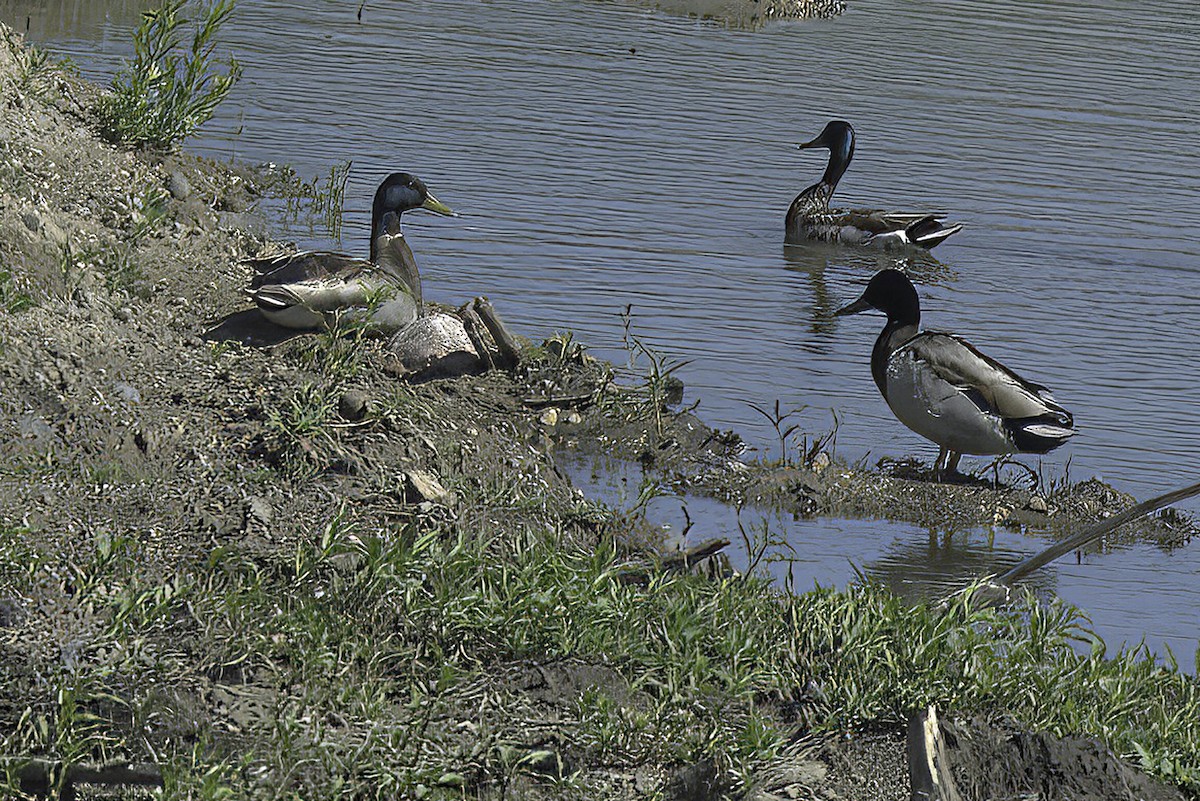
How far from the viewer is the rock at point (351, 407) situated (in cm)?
612

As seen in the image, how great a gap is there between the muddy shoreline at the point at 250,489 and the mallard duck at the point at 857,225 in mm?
5025

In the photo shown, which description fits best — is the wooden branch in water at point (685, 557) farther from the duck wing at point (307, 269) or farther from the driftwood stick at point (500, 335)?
the duck wing at point (307, 269)

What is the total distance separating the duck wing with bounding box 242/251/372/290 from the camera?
7.45m

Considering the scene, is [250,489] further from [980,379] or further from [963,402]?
[980,379]

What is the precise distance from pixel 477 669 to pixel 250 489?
4.14 feet

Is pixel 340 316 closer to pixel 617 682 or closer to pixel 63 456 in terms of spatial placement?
pixel 63 456

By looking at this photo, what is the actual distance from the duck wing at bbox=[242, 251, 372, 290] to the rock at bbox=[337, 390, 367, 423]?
1.41 m

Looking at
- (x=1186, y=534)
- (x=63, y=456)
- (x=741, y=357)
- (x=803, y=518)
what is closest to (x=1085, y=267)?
(x=741, y=357)

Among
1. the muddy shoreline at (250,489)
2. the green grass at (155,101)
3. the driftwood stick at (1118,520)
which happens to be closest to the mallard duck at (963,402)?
the muddy shoreline at (250,489)

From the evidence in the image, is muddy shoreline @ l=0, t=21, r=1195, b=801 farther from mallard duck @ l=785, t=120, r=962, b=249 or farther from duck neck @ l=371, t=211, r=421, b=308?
mallard duck @ l=785, t=120, r=962, b=249

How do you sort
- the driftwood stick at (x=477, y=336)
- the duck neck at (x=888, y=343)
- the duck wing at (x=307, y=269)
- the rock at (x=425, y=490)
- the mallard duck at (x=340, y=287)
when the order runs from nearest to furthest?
the rock at (x=425, y=490) < the mallard duck at (x=340, y=287) < the duck wing at (x=307, y=269) < the driftwood stick at (x=477, y=336) < the duck neck at (x=888, y=343)

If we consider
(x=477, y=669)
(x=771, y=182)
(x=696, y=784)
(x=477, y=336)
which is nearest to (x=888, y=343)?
(x=477, y=336)

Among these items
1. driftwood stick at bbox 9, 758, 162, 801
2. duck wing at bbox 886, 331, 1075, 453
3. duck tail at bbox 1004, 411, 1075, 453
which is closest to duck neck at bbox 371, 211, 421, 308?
duck wing at bbox 886, 331, 1075, 453

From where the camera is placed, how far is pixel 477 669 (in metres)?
4.75
